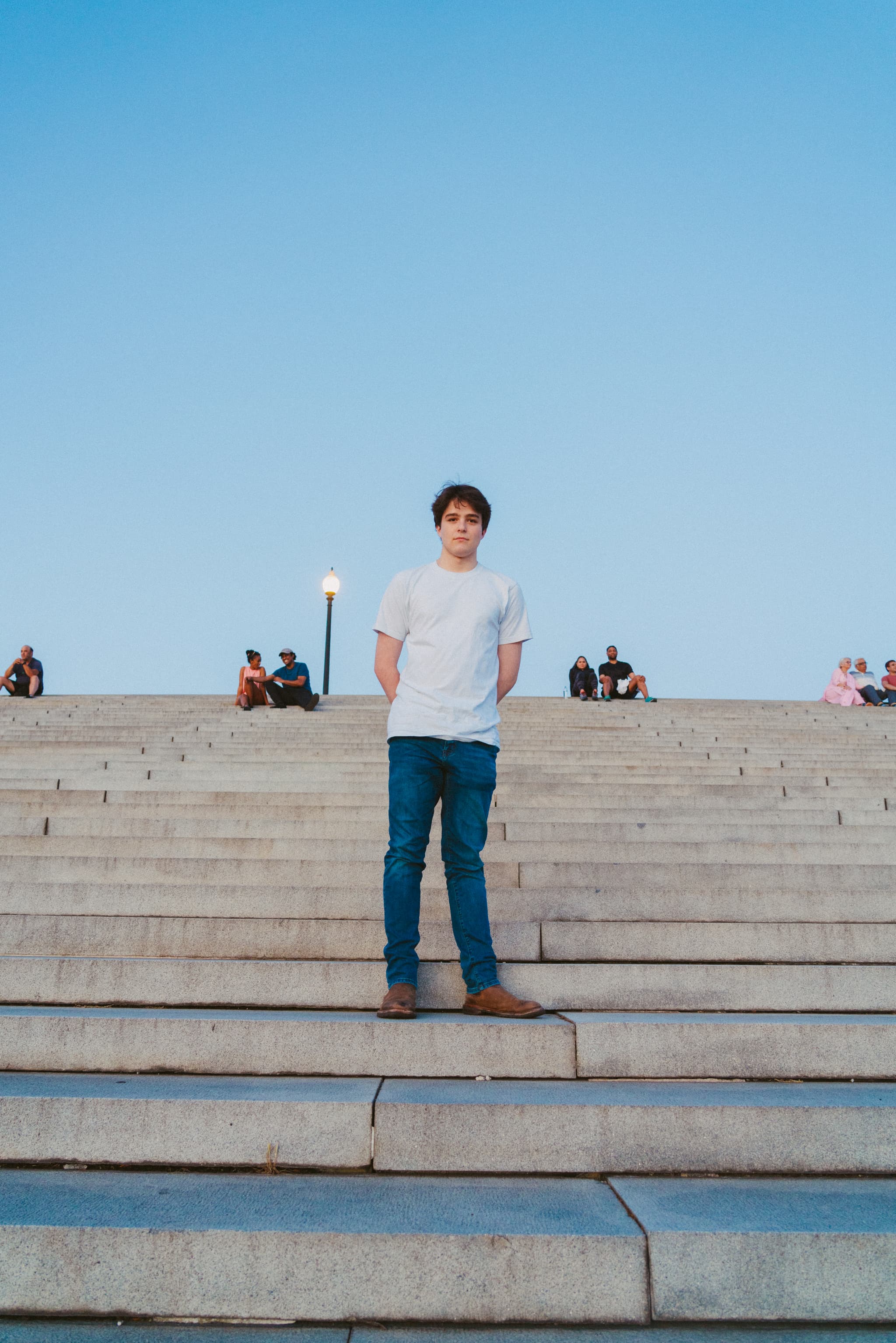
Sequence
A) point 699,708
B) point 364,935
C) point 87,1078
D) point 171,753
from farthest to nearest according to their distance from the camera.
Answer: point 699,708, point 171,753, point 364,935, point 87,1078

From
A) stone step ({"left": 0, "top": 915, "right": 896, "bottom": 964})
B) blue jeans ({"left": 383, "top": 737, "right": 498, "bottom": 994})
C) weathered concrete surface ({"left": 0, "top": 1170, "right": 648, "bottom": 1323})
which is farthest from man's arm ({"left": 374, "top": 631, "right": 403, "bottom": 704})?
weathered concrete surface ({"left": 0, "top": 1170, "right": 648, "bottom": 1323})

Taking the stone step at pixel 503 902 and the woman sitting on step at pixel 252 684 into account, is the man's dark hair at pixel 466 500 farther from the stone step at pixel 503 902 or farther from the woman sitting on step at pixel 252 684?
the woman sitting on step at pixel 252 684

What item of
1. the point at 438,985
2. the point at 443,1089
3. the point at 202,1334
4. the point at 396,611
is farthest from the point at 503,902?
the point at 202,1334

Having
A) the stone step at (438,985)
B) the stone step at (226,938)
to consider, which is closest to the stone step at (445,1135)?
the stone step at (438,985)

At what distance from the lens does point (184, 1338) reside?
5.73ft

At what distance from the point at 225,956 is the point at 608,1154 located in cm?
165

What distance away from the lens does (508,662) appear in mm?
3086

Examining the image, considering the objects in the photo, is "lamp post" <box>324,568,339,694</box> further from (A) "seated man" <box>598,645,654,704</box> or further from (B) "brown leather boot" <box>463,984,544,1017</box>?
(B) "brown leather boot" <box>463,984,544,1017</box>

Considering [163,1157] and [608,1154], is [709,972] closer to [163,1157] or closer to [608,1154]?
[608,1154]

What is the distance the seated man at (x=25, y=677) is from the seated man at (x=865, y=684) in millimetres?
12604

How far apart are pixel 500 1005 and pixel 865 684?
13.0 m

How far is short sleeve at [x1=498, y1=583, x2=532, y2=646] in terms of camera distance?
3080mm

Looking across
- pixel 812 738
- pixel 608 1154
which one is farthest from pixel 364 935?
pixel 812 738

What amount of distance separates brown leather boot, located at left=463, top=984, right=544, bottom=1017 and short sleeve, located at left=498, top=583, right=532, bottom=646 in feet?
3.73
